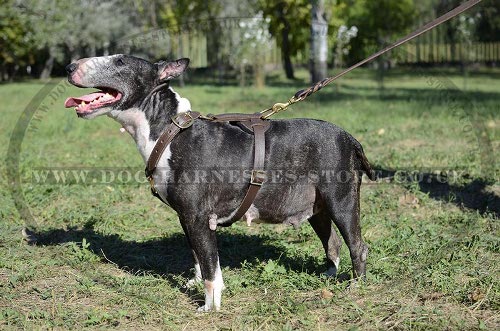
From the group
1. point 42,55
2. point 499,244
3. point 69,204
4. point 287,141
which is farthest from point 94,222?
point 42,55

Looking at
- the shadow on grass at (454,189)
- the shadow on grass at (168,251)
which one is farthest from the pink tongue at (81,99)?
the shadow on grass at (454,189)

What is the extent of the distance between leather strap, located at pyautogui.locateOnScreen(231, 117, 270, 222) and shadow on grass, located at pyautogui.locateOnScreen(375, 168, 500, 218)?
3111 mm

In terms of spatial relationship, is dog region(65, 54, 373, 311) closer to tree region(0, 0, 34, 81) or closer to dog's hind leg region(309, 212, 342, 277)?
dog's hind leg region(309, 212, 342, 277)

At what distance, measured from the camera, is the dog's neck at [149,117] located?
409 centimetres

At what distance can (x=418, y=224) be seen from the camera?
5.94 metres

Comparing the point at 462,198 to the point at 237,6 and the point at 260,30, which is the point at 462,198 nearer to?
the point at 260,30

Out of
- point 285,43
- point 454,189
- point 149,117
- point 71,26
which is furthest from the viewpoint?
point 71,26

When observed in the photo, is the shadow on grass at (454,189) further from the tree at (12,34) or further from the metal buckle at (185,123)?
the tree at (12,34)

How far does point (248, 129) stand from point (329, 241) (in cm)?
121

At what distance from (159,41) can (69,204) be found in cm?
2171

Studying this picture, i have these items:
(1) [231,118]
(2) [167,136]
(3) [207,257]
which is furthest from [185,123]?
(3) [207,257]

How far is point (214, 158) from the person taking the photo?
407 centimetres

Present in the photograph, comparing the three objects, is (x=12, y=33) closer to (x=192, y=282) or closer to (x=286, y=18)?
(x=286, y=18)

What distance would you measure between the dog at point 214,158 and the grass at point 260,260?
0.39 m
